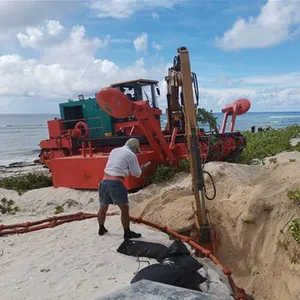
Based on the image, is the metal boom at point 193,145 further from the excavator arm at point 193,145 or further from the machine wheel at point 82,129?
the machine wheel at point 82,129

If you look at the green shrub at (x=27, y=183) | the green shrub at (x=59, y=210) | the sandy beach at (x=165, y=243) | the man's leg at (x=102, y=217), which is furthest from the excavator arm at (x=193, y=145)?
the green shrub at (x=27, y=183)

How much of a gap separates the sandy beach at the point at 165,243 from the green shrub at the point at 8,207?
0.55m

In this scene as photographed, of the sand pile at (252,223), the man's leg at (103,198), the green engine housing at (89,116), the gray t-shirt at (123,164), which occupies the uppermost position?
the green engine housing at (89,116)

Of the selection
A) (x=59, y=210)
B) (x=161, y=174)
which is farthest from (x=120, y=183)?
(x=161, y=174)

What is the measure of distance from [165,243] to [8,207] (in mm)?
5001

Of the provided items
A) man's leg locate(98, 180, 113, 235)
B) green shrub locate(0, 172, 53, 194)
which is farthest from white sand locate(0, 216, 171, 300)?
green shrub locate(0, 172, 53, 194)

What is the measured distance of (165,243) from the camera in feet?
20.5

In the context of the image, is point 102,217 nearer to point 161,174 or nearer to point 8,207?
point 161,174

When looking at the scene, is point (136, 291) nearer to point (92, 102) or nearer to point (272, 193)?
point (272, 193)

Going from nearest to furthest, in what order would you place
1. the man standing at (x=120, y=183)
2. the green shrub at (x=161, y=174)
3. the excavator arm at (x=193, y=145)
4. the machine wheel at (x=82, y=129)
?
the excavator arm at (x=193, y=145) < the man standing at (x=120, y=183) < the green shrub at (x=161, y=174) < the machine wheel at (x=82, y=129)

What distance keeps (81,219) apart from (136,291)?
5.88m

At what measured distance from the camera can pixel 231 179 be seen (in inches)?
358

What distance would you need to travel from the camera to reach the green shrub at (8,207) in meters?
9.48

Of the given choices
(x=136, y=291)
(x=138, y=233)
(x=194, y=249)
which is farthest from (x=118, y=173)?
(x=136, y=291)
